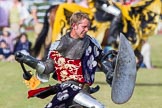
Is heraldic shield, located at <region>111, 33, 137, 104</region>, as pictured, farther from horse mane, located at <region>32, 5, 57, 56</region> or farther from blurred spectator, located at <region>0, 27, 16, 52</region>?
blurred spectator, located at <region>0, 27, 16, 52</region>

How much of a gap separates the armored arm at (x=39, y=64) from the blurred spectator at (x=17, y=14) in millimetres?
11511

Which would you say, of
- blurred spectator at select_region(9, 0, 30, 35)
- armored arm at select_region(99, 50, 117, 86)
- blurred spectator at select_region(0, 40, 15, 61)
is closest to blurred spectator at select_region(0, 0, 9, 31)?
blurred spectator at select_region(9, 0, 30, 35)

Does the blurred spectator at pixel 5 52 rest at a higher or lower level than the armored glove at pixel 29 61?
lower

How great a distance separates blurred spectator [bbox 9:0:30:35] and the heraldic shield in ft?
38.4

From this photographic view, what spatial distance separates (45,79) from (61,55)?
0.95 ft

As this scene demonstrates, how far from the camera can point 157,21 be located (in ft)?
51.4

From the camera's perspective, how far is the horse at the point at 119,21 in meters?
15.0

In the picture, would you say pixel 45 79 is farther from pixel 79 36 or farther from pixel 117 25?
pixel 117 25

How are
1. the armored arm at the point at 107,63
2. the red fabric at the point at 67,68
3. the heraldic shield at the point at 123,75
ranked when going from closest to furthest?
the heraldic shield at the point at 123,75 < the red fabric at the point at 67,68 < the armored arm at the point at 107,63

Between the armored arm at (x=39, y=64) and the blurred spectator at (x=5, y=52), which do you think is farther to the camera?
the blurred spectator at (x=5, y=52)

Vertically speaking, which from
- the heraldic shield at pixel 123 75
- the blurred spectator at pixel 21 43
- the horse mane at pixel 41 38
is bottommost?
the blurred spectator at pixel 21 43

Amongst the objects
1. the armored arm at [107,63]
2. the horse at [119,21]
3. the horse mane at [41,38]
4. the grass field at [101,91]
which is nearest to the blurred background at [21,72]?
the grass field at [101,91]

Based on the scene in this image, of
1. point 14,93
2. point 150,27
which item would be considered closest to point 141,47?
point 150,27

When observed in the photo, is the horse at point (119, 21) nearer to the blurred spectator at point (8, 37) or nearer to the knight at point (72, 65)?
the blurred spectator at point (8, 37)
